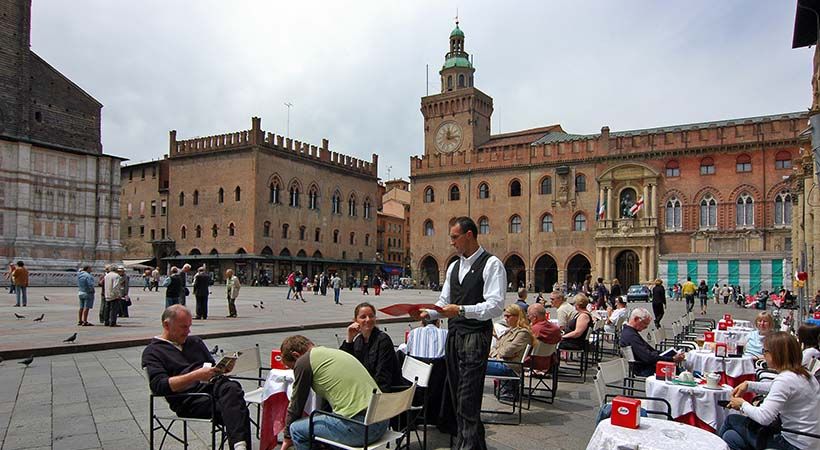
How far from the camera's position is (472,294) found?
4.34m

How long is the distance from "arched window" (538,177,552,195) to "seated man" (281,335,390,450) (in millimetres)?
43157

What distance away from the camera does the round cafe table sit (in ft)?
15.2

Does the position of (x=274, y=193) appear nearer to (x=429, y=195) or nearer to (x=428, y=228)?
(x=429, y=195)

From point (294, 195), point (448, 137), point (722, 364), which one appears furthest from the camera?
point (448, 137)

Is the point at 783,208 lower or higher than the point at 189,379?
higher

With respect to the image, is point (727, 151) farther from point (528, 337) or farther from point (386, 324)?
point (528, 337)

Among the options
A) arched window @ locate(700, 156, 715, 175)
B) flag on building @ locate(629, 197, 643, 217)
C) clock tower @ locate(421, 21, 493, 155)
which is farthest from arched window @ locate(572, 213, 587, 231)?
Result: clock tower @ locate(421, 21, 493, 155)

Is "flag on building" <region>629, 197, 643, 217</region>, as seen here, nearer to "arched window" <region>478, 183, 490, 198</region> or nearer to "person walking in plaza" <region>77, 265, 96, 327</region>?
"arched window" <region>478, 183, 490, 198</region>

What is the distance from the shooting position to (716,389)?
470 cm

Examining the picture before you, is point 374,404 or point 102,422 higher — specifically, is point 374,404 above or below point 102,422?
above

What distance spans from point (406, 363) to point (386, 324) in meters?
11.5

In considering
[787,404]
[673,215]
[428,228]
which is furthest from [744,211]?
[787,404]

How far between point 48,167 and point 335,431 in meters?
39.4

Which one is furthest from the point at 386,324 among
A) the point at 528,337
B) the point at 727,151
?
the point at 727,151
